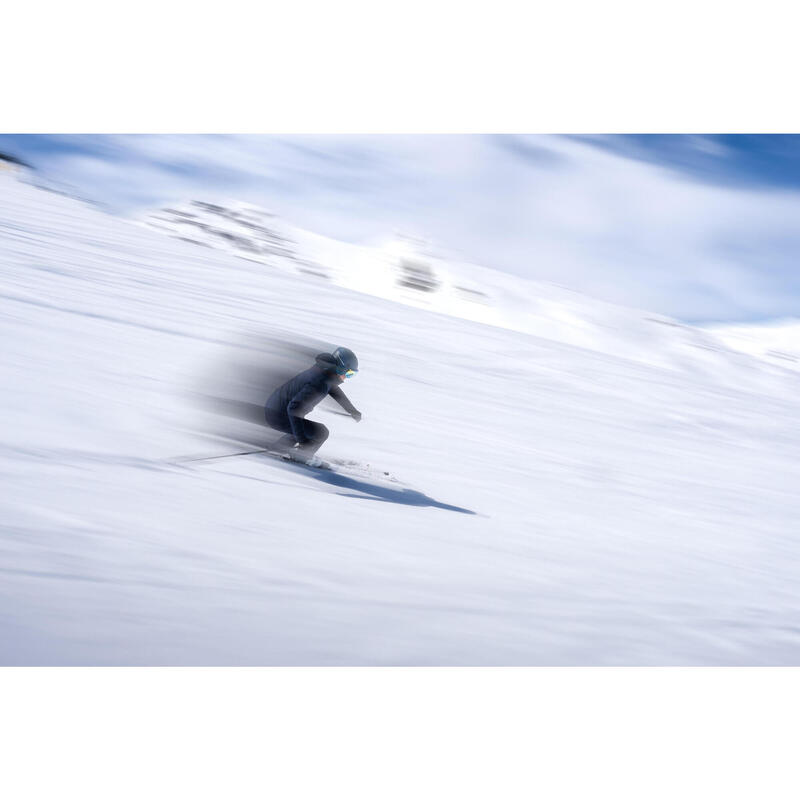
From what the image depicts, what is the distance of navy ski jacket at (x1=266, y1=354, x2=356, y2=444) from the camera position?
344 cm

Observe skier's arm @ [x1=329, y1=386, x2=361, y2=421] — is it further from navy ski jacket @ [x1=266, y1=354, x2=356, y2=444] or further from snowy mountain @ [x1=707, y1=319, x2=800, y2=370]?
snowy mountain @ [x1=707, y1=319, x2=800, y2=370]

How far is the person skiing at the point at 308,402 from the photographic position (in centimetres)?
344

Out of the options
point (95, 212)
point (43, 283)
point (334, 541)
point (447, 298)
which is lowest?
point (334, 541)

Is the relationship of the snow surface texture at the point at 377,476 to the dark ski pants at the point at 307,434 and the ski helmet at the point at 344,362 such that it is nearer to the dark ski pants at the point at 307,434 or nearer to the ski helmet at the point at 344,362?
the dark ski pants at the point at 307,434

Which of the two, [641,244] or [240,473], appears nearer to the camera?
[240,473]

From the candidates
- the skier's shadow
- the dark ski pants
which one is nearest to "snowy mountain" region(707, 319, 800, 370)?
the skier's shadow

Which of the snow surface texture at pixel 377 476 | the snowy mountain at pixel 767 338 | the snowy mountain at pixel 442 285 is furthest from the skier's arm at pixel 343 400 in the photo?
the snowy mountain at pixel 767 338

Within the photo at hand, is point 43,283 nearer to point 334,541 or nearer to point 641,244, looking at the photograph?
point 334,541

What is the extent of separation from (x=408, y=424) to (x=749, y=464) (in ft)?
6.91

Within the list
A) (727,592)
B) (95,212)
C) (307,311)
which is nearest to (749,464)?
(727,592)

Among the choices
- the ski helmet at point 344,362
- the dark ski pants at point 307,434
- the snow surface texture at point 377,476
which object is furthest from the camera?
the dark ski pants at point 307,434

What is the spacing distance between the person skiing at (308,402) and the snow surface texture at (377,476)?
4.9 inches

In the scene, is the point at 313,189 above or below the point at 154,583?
above
